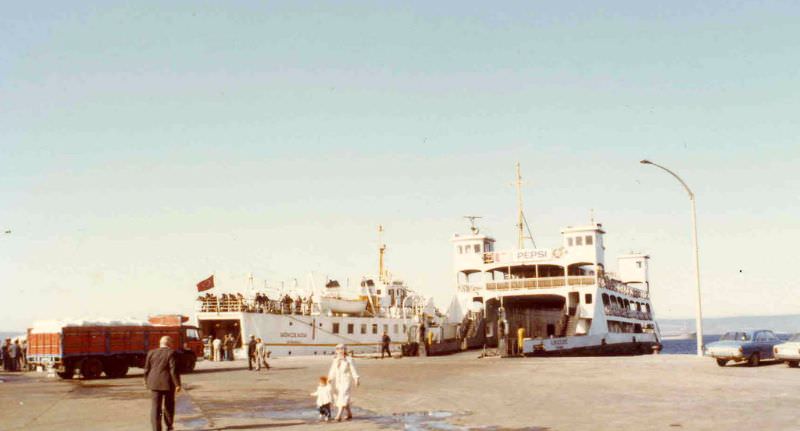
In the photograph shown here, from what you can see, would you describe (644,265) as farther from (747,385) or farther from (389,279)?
(747,385)

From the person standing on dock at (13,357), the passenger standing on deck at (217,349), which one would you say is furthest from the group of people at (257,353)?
the person standing on dock at (13,357)

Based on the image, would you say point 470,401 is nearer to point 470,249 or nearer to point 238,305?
point 238,305

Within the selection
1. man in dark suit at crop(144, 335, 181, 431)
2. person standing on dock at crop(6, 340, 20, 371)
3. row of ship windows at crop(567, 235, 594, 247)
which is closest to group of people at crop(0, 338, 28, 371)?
person standing on dock at crop(6, 340, 20, 371)

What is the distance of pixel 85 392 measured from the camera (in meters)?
23.2

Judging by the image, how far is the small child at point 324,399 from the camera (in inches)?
Answer: 584

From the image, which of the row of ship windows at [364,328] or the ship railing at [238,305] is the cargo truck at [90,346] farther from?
the row of ship windows at [364,328]

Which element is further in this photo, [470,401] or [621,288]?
[621,288]

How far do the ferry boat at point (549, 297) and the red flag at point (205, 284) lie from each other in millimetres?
17320

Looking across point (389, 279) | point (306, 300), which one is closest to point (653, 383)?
point (306, 300)

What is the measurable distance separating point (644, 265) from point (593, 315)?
2110 centimetres

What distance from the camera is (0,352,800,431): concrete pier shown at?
13.9 meters

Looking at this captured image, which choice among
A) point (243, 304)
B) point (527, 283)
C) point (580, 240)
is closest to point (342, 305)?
point (243, 304)

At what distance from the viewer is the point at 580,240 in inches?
2234

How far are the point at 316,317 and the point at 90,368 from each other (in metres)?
23.4
